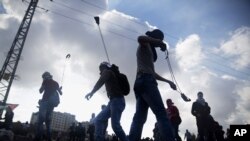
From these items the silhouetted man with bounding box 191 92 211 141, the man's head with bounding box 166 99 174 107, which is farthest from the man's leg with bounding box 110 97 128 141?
the man's head with bounding box 166 99 174 107

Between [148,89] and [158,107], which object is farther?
[148,89]

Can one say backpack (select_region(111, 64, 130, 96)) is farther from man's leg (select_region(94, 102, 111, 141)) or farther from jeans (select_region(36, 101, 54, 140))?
jeans (select_region(36, 101, 54, 140))

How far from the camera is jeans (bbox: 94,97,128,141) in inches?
211

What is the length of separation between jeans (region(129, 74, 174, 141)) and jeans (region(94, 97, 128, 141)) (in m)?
0.93

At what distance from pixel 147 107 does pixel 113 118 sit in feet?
3.73

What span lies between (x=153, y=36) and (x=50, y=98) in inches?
166

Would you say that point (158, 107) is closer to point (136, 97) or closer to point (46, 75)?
point (136, 97)

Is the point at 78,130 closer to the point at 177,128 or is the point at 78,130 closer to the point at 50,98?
the point at 177,128

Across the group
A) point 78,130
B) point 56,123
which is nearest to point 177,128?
point 78,130

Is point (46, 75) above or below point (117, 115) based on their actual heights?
above

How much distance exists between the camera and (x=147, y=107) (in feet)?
14.8

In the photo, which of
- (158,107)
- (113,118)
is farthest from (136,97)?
(113,118)

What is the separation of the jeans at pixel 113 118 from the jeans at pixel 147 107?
3.05ft

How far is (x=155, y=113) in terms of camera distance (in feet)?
13.9
